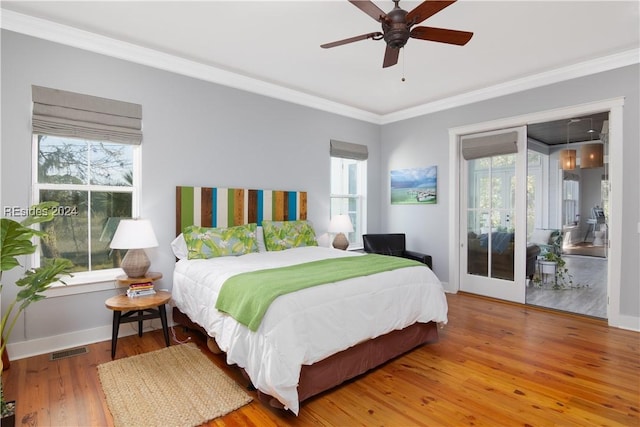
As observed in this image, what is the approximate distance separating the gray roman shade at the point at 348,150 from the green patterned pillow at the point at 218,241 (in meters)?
1.95

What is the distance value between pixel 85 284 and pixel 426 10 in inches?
138

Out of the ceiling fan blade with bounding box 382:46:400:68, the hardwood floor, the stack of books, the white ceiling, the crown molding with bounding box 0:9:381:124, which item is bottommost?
the hardwood floor

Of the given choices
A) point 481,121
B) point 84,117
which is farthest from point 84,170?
point 481,121

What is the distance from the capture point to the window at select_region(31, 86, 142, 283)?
9.43 feet

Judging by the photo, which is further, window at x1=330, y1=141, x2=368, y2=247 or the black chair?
window at x1=330, y1=141, x2=368, y2=247

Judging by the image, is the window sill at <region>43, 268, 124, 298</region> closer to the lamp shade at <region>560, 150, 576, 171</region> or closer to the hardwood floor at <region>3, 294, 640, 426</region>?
the hardwood floor at <region>3, 294, 640, 426</region>

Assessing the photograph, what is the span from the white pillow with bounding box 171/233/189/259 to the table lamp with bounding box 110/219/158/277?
34 centimetres

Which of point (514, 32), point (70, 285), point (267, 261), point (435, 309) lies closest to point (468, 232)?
point (435, 309)

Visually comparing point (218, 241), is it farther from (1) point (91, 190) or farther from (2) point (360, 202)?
(2) point (360, 202)

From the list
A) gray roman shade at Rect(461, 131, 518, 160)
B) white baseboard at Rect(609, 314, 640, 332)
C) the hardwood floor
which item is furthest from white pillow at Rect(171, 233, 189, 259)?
white baseboard at Rect(609, 314, 640, 332)

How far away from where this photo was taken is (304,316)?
2064 millimetres

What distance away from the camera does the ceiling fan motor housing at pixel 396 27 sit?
214cm

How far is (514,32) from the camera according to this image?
2902 mm

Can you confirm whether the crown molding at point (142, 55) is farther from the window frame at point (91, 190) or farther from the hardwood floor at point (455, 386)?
the hardwood floor at point (455, 386)
